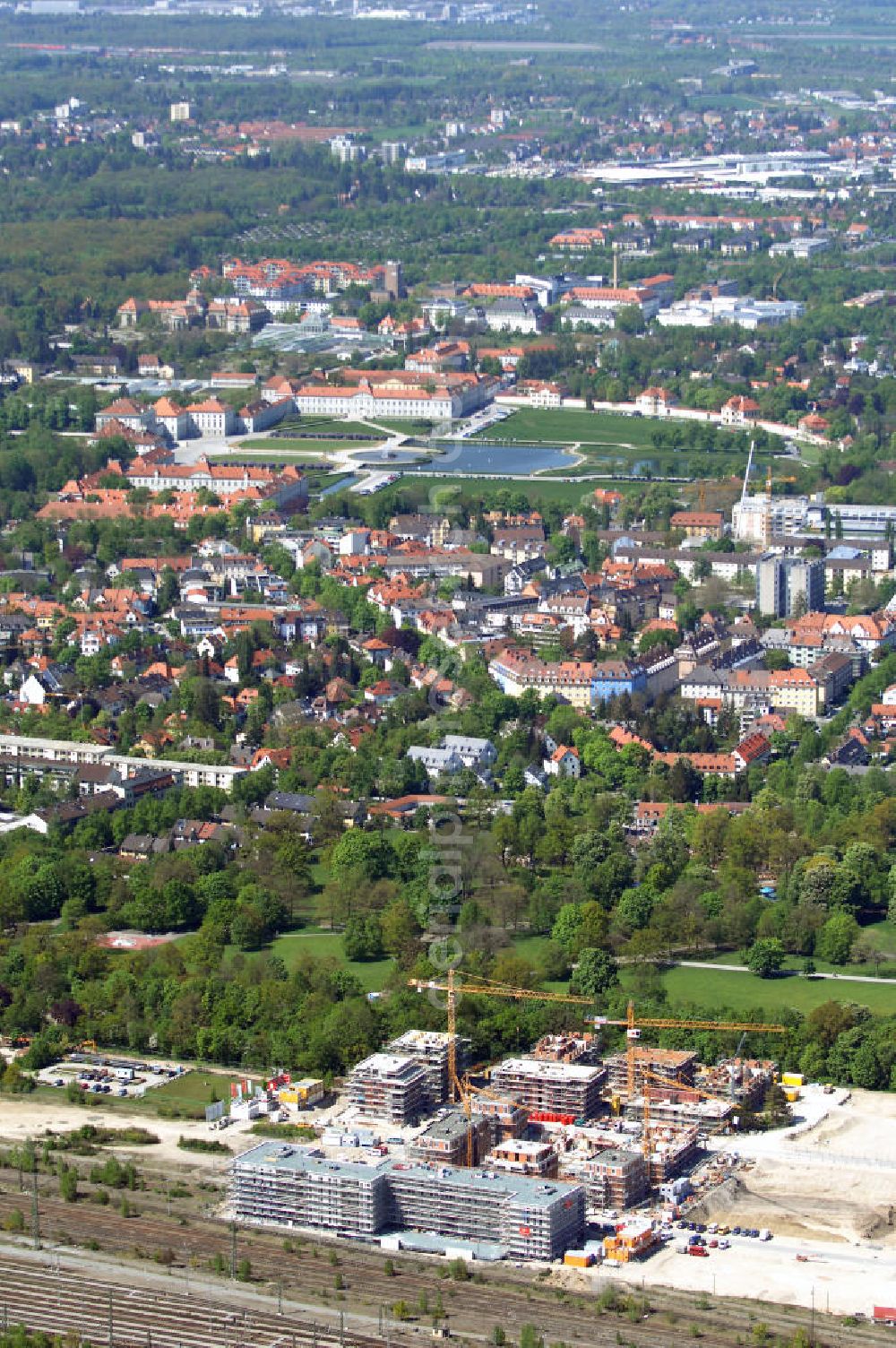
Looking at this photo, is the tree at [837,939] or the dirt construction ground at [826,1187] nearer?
the dirt construction ground at [826,1187]

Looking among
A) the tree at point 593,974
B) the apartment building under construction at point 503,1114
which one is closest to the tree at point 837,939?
the tree at point 593,974

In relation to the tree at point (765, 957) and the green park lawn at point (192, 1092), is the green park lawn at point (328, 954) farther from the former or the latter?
the tree at point (765, 957)

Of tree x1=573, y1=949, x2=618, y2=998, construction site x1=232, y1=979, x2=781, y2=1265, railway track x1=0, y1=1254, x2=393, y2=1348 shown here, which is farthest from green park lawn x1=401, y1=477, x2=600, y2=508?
railway track x1=0, y1=1254, x2=393, y2=1348

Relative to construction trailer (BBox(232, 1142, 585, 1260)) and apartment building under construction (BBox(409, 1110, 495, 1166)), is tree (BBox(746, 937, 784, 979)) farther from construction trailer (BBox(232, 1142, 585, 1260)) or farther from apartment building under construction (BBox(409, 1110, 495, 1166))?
construction trailer (BBox(232, 1142, 585, 1260))

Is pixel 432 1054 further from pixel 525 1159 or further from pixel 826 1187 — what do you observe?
pixel 826 1187

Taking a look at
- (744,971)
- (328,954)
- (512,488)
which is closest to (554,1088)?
(744,971)

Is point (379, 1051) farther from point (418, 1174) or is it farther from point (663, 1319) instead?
point (663, 1319)

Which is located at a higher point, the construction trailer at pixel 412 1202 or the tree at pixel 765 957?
the construction trailer at pixel 412 1202
